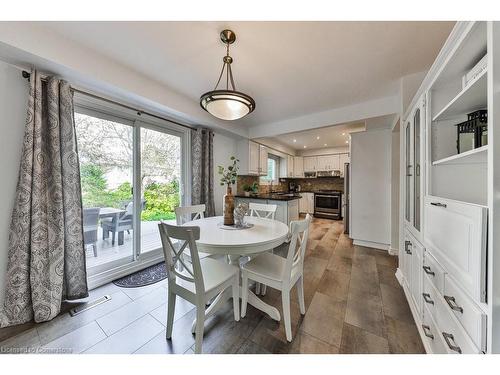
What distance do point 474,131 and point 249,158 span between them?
3297mm

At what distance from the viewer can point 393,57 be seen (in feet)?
5.68

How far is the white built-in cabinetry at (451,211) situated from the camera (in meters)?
0.75

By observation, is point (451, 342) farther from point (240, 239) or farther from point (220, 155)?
point (220, 155)

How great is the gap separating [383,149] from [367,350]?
9.90 ft

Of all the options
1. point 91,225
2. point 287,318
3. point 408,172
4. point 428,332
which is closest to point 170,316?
point 287,318

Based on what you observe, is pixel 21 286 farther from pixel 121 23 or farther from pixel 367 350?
pixel 367 350

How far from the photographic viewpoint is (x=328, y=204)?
5.75 m

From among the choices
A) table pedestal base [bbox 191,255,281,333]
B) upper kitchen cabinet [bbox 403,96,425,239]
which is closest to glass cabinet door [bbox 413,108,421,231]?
upper kitchen cabinet [bbox 403,96,425,239]

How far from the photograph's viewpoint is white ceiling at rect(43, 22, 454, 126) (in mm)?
1411

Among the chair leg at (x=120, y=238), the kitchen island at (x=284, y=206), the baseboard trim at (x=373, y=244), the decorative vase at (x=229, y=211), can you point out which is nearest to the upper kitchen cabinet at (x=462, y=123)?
the decorative vase at (x=229, y=211)

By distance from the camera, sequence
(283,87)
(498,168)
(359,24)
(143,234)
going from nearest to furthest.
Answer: (498,168)
(359,24)
(283,87)
(143,234)

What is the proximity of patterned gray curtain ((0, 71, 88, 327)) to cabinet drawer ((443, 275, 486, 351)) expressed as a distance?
9.15ft

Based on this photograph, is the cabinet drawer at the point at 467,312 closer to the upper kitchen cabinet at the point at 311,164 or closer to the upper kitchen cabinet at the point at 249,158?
the upper kitchen cabinet at the point at 249,158
